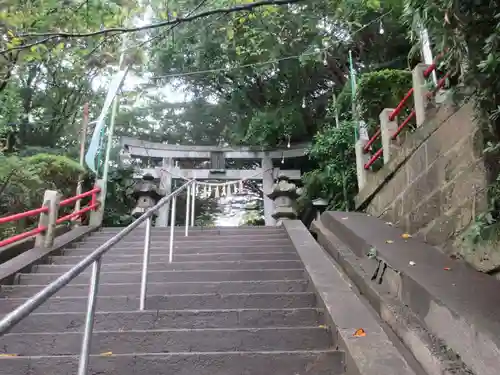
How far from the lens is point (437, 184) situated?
4.23 meters

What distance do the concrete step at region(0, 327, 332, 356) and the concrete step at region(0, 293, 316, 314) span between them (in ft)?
2.16

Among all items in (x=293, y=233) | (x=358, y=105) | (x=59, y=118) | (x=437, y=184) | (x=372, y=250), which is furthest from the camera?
(x=59, y=118)

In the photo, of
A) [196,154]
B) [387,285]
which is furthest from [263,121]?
[387,285]

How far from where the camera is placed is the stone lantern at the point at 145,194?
32.5ft

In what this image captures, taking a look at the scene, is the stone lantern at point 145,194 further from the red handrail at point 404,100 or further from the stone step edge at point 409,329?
the stone step edge at point 409,329

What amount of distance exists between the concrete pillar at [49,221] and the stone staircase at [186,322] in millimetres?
389

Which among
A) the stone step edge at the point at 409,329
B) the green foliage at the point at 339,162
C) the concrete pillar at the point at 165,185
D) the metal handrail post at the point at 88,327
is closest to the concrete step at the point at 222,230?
the green foliage at the point at 339,162

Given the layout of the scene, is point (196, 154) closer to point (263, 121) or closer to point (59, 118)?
point (263, 121)

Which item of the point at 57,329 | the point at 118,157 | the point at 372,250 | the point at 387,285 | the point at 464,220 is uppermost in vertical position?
the point at 118,157

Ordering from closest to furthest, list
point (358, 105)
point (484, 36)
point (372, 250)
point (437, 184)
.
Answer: point (484, 36) → point (372, 250) → point (437, 184) → point (358, 105)

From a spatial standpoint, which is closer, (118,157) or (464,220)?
(464,220)

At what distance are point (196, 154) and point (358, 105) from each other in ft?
24.5

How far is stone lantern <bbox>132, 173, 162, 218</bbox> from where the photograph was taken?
32.5 ft

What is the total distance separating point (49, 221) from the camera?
604cm
